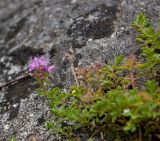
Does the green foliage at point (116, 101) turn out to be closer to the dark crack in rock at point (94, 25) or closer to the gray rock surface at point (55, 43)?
the gray rock surface at point (55, 43)

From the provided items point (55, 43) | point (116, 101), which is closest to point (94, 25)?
point (55, 43)

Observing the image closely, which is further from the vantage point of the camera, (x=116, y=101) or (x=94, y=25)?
(x=94, y=25)

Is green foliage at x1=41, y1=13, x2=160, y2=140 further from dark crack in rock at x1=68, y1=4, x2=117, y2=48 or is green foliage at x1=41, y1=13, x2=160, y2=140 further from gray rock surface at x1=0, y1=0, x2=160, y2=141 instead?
dark crack in rock at x1=68, y1=4, x2=117, y2=48

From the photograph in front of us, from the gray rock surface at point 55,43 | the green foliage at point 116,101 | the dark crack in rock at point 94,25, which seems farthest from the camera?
the dark crack in rock at point 94,25

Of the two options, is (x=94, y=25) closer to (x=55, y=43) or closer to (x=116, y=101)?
(x=55, y=43)

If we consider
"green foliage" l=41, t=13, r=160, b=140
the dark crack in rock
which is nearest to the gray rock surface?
the dark crack in rock

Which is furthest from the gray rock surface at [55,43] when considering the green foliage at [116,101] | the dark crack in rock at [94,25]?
the green foliage at [116,101]

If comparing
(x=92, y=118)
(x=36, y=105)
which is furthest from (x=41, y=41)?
Answer: (x=92, y=118)

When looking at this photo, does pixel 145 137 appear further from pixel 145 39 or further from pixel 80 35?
pixel 80 35
